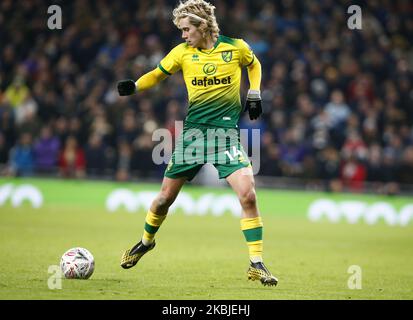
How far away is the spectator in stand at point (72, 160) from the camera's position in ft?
64.2

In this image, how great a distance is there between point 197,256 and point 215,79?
3.39 meters

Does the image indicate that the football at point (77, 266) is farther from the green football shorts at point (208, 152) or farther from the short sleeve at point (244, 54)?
the short sleeve at point (244, 54)

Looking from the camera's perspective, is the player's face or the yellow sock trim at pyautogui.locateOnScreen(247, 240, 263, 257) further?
the player's face

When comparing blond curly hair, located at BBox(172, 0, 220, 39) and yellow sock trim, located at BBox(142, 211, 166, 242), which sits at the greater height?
blond curly hair, located at BBox(172, 0, 220, 39)

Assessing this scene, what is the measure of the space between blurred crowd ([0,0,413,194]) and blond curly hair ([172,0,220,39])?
1029cm

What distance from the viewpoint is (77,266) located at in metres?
8.92

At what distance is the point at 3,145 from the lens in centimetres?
2052

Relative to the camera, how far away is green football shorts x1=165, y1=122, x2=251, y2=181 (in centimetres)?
904

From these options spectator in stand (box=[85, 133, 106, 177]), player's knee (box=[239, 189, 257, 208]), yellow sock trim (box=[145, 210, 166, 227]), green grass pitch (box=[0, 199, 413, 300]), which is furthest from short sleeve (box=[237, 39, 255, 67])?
spectator in stand (box=[85, 133, 106, 177])

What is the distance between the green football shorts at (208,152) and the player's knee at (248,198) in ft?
1.06
